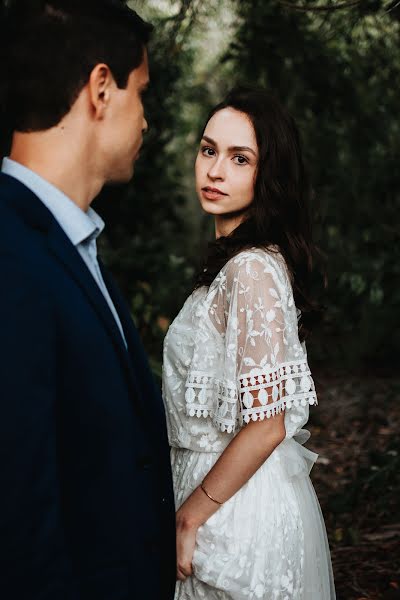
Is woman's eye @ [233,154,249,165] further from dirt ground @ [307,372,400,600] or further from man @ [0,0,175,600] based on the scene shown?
dirt ground @ [307,372,400,600]

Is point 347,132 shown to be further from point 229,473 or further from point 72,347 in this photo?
point 72,347

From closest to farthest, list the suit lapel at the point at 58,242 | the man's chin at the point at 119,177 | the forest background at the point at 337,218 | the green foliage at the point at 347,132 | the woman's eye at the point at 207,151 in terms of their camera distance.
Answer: the suit lapel at the point at 58,242, the man's chin at the point at 119,177, the woman's eye at the point at 207,151, the forest background at the point at 337,218, the green foliage at the point at 347,132

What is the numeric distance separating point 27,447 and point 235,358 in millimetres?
826

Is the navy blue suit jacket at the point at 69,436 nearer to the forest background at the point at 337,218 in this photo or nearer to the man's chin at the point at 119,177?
the man's chin at the point at 119,177

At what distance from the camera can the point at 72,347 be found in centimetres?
127

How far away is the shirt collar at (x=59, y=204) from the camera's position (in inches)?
53.8

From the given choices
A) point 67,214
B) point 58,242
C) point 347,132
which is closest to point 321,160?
point 347,132

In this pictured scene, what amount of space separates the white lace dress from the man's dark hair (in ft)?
2.35

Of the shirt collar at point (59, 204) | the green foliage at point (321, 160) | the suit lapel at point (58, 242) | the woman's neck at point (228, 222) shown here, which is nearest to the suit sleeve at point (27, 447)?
the suit lapel at point (58, 242)

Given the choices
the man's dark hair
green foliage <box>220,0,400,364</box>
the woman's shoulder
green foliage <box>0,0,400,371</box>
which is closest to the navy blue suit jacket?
the man's dark hair

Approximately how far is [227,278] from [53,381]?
2.72 ft

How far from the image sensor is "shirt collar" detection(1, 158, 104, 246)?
137 cm

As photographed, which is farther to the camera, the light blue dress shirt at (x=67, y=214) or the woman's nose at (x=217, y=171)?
the woman's nose at (x=217, y=171)

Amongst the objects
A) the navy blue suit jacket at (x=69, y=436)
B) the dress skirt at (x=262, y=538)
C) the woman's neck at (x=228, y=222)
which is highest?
the woman's neck at (x=228, y=222)
